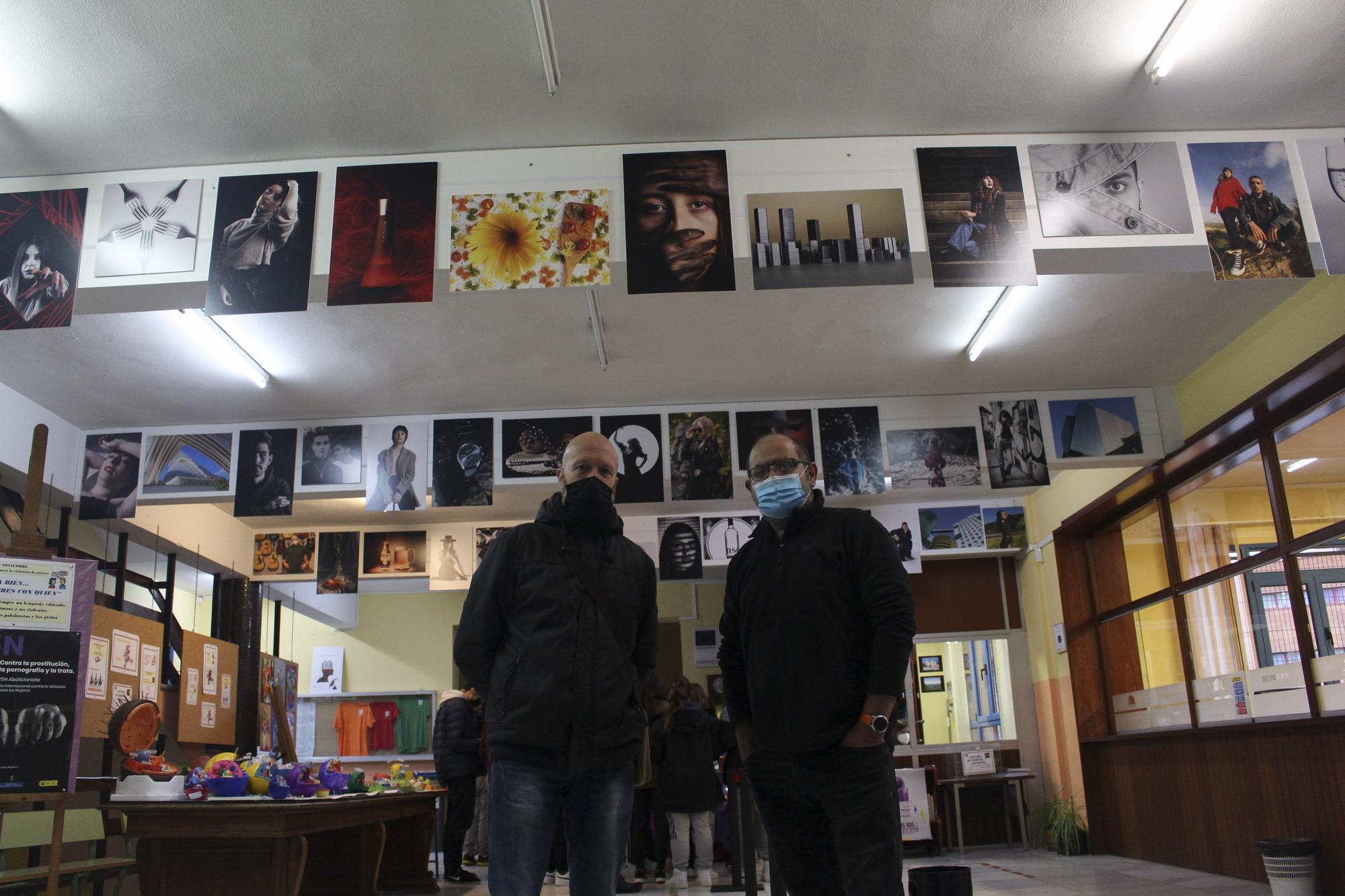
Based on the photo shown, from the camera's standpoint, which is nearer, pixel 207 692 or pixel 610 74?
pixel 610 74

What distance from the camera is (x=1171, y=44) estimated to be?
4.17 m

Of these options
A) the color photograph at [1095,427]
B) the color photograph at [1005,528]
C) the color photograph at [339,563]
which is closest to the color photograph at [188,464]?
the color photograph at [339,563]

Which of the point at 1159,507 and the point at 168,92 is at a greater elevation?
the point at 168,92

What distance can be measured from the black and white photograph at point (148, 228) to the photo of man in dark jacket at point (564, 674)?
9.24 feet

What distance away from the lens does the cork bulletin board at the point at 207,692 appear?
9070mm

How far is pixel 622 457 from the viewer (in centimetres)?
800

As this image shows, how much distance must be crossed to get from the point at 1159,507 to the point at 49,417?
8652 mm

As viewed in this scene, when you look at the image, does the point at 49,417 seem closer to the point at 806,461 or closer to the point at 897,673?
the point at 806,461

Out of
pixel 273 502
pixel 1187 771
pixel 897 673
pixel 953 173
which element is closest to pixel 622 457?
pixel 273 502

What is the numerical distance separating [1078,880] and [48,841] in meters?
6.63

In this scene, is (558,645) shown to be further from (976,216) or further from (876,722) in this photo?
(976,216)

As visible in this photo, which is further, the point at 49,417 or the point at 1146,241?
the point at 49,417

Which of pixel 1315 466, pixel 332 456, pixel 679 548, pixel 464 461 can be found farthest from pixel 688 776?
pixel 1315 466

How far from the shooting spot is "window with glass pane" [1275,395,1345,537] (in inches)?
238
